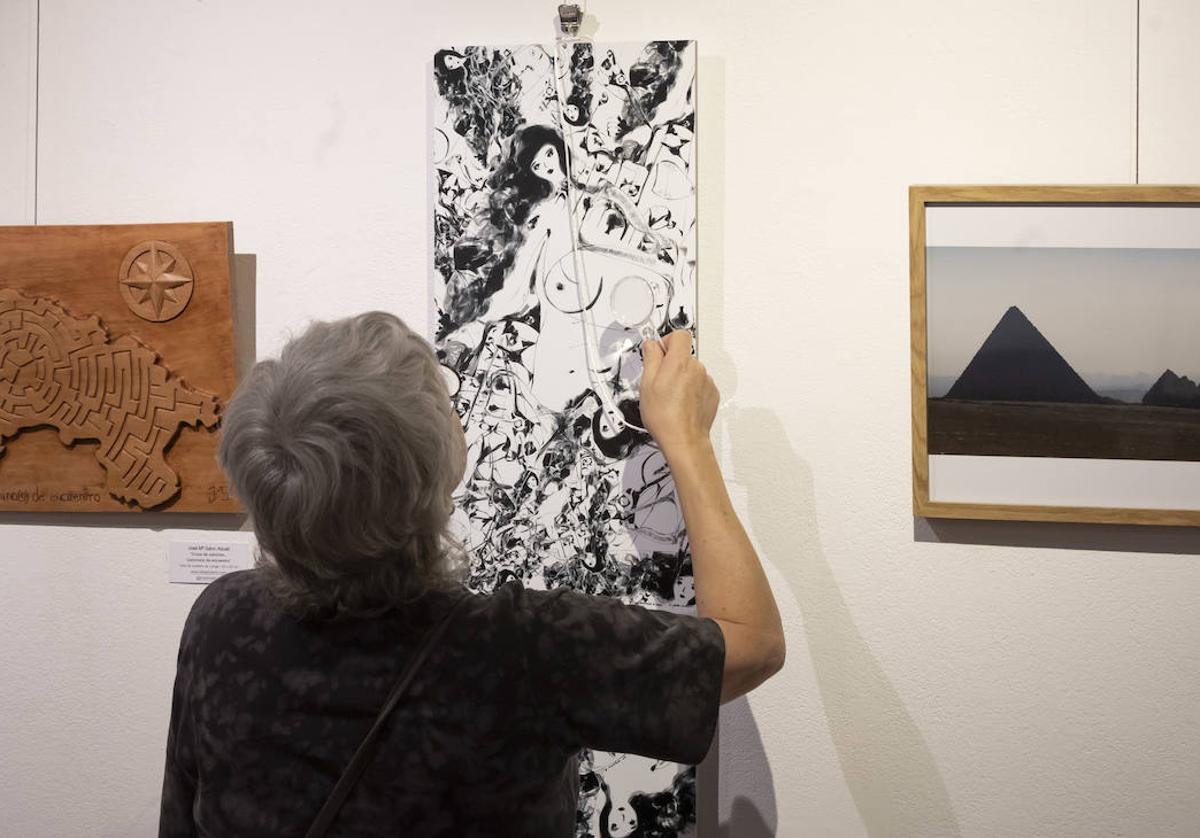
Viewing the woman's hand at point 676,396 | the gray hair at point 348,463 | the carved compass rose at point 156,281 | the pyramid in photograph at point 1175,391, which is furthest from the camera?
the carved compass rose at point 156,281

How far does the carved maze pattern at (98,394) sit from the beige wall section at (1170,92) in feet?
4.75

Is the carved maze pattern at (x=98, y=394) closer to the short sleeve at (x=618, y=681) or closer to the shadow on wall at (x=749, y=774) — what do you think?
the short sleeve at (x=618, y=681)

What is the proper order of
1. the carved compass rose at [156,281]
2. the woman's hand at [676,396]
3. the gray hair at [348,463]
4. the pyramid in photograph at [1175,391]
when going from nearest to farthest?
the gray hair at [348,463]
the woman's hand at [676,396]
the pyramid in photograph at [1175,391]
the carved compass rose at [156,281]

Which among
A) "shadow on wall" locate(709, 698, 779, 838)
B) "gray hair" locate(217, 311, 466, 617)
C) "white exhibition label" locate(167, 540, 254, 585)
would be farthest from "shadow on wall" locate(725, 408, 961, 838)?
"white exhibition label" locate(167, 540, 254, 585)

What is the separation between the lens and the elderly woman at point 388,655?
2.42ft

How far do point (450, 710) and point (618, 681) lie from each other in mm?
151

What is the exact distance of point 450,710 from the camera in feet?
2.47

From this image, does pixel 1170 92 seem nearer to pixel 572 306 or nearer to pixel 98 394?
pixel 572 306

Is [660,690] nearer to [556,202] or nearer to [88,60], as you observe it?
[556,202]

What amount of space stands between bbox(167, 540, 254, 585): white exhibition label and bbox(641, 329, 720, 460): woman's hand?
28.1 inches

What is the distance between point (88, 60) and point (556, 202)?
2.72 feet

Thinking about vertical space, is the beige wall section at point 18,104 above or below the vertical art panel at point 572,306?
above

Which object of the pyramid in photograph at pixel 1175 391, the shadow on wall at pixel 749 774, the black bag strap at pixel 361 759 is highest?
the pyramid in photograph at pixel 1175 391

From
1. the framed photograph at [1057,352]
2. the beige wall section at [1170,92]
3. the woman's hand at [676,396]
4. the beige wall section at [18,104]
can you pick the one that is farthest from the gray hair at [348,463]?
the beige wall section at [1170,92]
